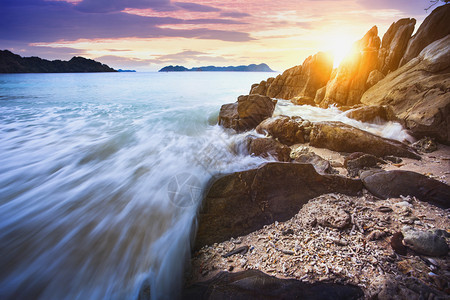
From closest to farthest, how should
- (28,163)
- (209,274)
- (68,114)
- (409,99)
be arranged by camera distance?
(209,274) < (28,163) < (409,99) < (68,114)

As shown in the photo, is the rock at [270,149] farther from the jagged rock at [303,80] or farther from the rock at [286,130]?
the jagged rock at [303,80]

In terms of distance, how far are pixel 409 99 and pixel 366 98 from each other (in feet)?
12.0

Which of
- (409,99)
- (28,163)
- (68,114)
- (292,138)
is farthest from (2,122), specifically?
(409,99)

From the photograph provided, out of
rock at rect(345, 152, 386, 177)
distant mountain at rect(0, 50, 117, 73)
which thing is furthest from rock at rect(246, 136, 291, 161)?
distant mountain at rect(0, 50, 117, 73)

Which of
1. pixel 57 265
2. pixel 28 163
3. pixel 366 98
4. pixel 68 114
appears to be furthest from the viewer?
pixel 68 114

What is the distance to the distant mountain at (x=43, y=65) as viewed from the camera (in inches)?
4323

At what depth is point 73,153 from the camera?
661cm

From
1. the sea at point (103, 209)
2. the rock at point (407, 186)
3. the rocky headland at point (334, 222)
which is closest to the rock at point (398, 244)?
the rocky headland at point (334, 222)

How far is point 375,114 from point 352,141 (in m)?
3.83

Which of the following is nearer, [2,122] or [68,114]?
[2,122]

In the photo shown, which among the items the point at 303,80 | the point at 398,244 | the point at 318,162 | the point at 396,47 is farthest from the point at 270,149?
the point at 303,80

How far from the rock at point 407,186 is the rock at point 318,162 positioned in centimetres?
82

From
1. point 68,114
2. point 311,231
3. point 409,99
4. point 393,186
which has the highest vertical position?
point 409,99

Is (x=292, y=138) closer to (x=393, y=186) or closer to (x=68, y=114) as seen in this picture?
(x=393, y=186)
